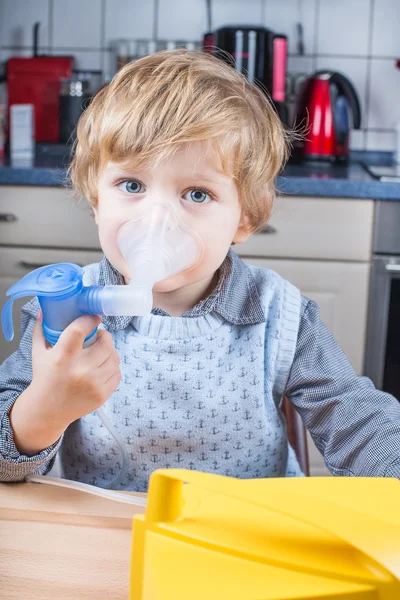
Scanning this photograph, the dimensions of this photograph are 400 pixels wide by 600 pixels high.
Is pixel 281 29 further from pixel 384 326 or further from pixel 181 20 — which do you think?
pixel 384 326

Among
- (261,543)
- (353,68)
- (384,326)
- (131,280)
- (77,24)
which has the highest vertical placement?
(77,24)

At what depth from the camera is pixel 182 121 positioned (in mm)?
894

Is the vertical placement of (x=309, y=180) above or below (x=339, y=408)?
above

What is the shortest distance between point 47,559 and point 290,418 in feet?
1.77

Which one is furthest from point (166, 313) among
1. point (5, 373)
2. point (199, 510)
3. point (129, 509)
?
point (199, 510)

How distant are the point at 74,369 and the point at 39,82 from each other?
7.48 feet

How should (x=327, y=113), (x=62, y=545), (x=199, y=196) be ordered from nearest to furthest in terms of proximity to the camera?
(x=62, y=545), (x=199, y=196), (x=327, y=113)

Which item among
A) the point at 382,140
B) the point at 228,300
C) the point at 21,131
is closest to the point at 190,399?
the point at 228,300

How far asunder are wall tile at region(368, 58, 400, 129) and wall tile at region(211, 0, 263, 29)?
0.43 m

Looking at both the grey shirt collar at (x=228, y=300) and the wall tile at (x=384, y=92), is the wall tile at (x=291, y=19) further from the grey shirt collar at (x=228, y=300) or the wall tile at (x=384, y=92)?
the grey shirt collar at (x=228, y=300)

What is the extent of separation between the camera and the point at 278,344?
1.04 metres

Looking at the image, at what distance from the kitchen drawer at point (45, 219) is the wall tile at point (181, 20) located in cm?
87

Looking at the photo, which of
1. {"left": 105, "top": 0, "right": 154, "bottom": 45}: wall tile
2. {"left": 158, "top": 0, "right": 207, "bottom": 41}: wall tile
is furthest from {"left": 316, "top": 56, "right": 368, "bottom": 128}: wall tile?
{"left": 105, "top": 0, "right": 154, "bottom": 45}: wall tile

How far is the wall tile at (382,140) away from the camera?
110 inches
